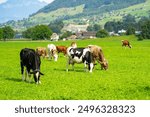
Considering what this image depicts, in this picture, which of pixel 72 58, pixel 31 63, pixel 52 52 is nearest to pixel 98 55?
pixel 72 58

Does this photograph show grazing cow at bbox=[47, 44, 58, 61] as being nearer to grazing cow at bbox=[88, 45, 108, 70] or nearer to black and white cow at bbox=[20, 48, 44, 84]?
grazing cow at bbox=[88, 45, 108, 70]

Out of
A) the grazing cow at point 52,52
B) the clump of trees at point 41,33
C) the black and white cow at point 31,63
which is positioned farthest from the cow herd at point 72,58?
the clump of trees at point 41,33

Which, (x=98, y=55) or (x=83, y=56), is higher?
(x=83, y=56)

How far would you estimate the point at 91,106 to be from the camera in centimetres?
1255

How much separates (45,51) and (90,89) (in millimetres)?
27911

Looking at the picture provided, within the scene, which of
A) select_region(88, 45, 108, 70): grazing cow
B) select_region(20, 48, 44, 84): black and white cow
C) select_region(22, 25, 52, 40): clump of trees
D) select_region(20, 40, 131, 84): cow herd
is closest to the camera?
select_region(20, 48, 44, 84): black and white cow

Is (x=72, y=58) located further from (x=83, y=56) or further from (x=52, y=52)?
(x=52, y=52)

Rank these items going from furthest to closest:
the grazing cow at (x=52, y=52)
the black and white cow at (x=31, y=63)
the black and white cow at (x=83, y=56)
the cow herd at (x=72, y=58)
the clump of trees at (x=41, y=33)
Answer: the clump of trees at (x=41, y=33)
the grazing cow at (x=52, y=52)
the black and white cow at (x=83, y=56)
the cow herd at (x=72, y=58)
the black and white cow at (x=31, y=63)

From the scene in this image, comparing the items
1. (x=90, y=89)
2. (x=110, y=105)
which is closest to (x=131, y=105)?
(x=110, y=105)

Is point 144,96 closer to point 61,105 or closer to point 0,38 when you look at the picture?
point 61,105

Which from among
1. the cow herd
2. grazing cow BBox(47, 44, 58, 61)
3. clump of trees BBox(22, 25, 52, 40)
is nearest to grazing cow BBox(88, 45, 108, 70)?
the cow herd

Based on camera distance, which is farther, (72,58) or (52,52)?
(52,52)

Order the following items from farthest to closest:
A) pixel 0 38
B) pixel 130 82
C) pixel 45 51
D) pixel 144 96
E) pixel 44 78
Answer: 1. pixel 0 38
2. pixel 45 51
3. pixel 44 78
4. pixel 130 82
5. pixel 144 96

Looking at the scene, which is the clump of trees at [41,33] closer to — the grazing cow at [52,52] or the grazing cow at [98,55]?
the grazing cow at [52,52]
